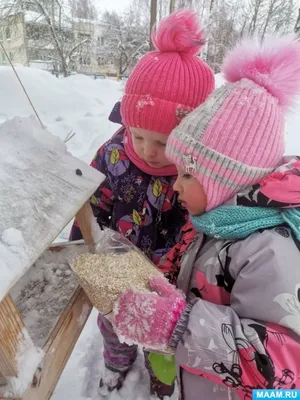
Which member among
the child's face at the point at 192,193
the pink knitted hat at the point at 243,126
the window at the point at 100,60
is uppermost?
the pink knitted hat at the point at 243,126

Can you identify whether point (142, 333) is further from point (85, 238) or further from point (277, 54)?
point (277, 54)

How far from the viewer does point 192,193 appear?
96 cm

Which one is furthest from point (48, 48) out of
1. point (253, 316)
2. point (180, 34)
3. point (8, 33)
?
point (253, 316)

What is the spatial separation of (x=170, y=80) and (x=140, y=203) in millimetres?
472

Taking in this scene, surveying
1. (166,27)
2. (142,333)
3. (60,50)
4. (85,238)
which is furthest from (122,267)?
(60,50)

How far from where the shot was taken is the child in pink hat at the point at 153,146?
1.17 meters

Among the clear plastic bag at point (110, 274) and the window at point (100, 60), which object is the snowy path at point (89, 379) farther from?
the window at point (100, 60)

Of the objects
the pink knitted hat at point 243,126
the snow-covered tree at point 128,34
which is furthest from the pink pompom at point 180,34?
the snow-covered tree at point 128,34

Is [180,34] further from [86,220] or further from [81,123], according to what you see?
[81,123]

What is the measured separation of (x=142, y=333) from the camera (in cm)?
83

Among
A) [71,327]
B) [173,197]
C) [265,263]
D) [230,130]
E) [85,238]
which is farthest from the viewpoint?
[173,197]

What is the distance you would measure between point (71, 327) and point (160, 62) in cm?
93

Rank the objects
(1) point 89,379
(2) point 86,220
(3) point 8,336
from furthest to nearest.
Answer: (1) point 89,379, (2) point 86,220, (3) point 8,336

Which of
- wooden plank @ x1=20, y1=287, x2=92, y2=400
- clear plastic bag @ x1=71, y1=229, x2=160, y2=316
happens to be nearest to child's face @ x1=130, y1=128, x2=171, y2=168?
clear plastic bag @ x1=71, y1=229, x2=160, y2=316
